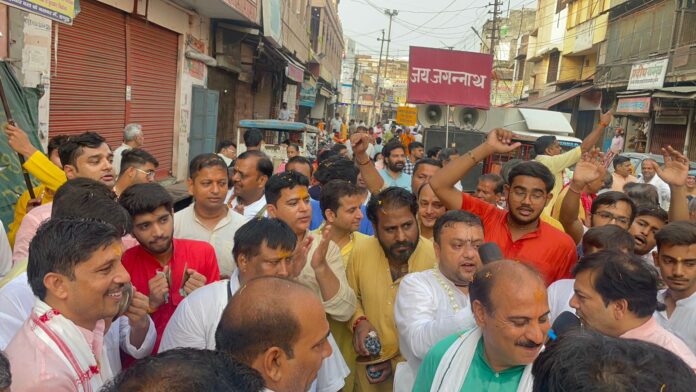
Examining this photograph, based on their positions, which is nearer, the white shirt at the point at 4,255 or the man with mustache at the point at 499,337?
the man with mustache at the point at 499,337

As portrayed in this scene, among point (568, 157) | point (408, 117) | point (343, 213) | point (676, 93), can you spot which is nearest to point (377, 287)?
point (343, 213)

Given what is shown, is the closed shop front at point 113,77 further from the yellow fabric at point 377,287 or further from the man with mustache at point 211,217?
the yellow fabric at point 377,287

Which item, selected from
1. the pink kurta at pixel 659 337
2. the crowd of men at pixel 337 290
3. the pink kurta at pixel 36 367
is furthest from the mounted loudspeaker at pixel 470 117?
the pink kurta at pixel 36 367

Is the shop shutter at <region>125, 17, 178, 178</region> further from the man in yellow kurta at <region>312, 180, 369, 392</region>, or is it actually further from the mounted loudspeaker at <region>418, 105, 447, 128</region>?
the man in yellow kurta at <region>312, 180, 369, 392</region>

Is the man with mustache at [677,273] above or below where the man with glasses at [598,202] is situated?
below

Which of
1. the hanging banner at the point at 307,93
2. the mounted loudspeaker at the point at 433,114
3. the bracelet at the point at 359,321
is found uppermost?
the hanging banner at the point at 307,93

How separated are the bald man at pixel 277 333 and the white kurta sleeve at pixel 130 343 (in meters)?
0.89

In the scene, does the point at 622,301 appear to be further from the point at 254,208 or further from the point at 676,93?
the point at 676,93

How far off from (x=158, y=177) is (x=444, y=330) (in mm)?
10523

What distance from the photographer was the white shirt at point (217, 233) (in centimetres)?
362

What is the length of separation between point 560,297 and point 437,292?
0.73m

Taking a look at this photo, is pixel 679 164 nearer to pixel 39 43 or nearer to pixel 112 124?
pixel 39 43

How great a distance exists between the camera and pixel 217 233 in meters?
3.70

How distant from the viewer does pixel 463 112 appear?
8680 mm
